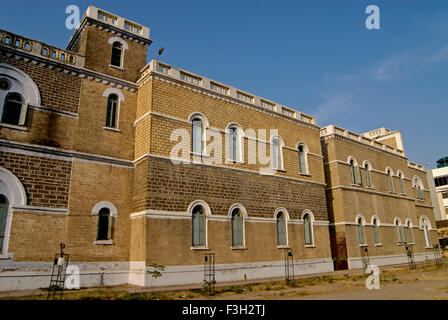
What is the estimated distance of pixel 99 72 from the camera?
55.0 ft

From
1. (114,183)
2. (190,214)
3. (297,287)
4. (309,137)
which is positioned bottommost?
(297,287)

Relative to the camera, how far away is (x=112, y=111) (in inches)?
663

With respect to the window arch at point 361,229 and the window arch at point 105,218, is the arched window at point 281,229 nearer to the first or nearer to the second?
the window arch at point 361,229

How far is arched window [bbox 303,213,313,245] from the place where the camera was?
20.7 meters

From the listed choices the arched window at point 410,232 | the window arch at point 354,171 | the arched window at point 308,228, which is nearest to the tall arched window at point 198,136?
the arched window at point 308,228

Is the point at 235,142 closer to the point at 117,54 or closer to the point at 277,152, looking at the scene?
the point at 277,152

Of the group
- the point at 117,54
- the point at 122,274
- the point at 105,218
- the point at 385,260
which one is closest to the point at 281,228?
the point at 122,274

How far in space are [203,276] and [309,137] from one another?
1229 cm

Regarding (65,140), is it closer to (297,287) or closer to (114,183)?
(114,183)

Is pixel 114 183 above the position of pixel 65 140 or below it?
below

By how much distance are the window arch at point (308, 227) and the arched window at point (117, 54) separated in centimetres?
1371

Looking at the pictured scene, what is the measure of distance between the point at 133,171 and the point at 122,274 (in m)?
4.78

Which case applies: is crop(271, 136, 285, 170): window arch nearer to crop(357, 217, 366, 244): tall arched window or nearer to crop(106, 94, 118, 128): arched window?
crop(357, 217, 366, 244): tall arched window
